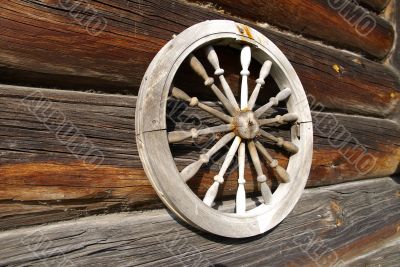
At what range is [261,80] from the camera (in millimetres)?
1678

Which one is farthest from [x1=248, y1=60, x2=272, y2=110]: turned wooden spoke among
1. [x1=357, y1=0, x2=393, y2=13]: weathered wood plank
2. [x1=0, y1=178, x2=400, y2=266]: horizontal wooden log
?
[x1=357, y1=0, x2=393, y2=13]: weathered wood plank

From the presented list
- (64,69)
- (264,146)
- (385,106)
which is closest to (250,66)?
(264,146)

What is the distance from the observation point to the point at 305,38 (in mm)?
2168

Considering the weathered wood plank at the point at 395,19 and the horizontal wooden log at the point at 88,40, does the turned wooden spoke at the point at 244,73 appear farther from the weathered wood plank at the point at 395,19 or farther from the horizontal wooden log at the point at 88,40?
the weathered wood plank at the point at 395,19

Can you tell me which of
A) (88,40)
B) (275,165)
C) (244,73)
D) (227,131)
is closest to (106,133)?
(88,40)

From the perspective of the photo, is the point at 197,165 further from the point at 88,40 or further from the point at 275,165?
the point at 88,40

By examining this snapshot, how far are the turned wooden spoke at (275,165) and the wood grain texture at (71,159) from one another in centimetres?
19

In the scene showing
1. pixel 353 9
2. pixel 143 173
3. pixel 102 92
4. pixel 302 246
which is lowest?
pixel 302 246

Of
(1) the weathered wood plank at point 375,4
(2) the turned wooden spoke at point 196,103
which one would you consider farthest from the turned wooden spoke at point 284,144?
(1) the weathered wood plank at point 375,4

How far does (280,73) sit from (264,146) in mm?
328

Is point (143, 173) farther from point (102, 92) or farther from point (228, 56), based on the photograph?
point (228, 56)

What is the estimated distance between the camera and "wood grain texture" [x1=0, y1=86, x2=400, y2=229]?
3.88 feet

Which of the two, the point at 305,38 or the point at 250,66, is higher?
the point at 305,38

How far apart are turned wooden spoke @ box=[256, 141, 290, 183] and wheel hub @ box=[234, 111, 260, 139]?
0.08 m
